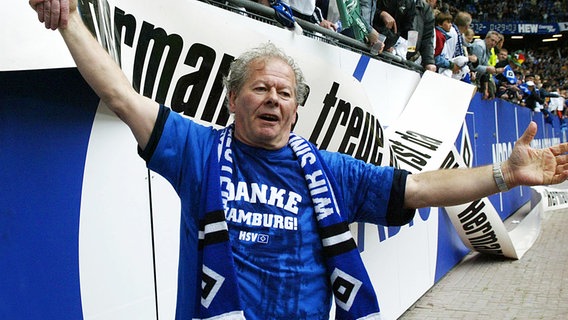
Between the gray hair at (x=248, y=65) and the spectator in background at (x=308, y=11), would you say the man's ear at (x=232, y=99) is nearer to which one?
the gray hair at (x=248, y=65)

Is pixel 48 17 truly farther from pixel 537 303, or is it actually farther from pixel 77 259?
pixel 537 303

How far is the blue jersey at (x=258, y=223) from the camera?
172 cm

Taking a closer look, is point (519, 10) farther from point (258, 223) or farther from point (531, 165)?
point (258, 223)

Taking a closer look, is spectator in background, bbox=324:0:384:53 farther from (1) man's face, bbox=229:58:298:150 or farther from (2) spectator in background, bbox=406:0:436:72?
(1) man's face, bbox=229:58:298:150

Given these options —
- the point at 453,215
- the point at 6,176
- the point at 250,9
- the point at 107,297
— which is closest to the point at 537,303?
the point at 453,215

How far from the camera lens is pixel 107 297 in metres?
2.15

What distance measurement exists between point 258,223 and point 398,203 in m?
0.52

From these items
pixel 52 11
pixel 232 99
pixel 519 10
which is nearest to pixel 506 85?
pixel 232 99

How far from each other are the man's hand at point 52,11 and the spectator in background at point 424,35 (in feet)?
17.7

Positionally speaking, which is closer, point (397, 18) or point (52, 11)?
point (52, 11)

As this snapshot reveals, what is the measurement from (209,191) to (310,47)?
223 centimetres

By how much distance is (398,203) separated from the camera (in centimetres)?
192

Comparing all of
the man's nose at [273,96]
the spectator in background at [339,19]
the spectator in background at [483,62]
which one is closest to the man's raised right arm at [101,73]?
the man's nose at [273,96]

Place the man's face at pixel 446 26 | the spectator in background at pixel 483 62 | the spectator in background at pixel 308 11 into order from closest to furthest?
the spectator in background at pixel 308 11, the man's face at pixel 446 26, the spectator in background at pixel 483 62
